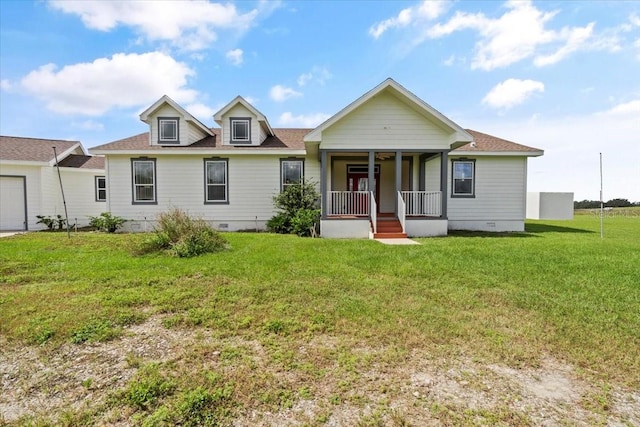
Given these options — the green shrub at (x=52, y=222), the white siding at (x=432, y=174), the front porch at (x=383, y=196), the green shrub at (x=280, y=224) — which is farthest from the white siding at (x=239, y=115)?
the green shrub at (x=52, y=222)

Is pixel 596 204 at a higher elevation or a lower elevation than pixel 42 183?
lower

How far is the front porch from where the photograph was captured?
11.4m

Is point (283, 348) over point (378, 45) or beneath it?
beneath

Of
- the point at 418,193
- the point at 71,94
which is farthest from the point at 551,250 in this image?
the point at 71,94

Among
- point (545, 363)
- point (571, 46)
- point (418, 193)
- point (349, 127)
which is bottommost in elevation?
point (545, 363)

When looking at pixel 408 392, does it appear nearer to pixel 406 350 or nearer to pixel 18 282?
pixel 406 350

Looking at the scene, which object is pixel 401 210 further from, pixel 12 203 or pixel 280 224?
pixel 12 203

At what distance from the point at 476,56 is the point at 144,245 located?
1285 centimetres

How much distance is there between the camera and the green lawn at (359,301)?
10.8 ft

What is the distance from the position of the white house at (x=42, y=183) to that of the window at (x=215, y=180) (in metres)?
6.51

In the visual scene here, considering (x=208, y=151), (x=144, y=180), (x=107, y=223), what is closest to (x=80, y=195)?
(x=107, y=223)

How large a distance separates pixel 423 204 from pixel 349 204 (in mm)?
2976

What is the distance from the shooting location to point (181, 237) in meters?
7.92

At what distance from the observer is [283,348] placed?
3193mm
